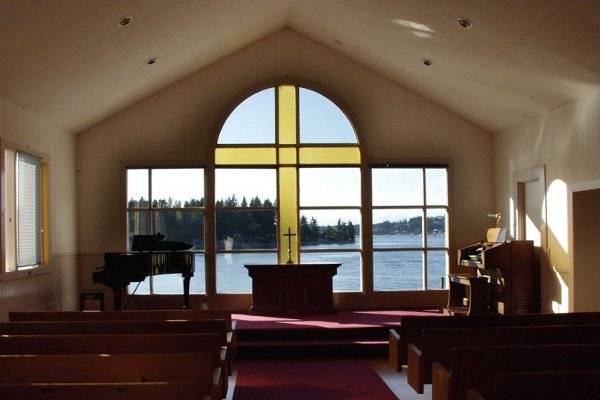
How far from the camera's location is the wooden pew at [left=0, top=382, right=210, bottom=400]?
2.90 metres

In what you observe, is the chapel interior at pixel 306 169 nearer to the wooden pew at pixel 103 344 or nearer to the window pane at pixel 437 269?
the window pane at pixel 437 269

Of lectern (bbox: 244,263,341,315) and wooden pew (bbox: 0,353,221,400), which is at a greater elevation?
wooden pew (bbox: 0,353,221,400)

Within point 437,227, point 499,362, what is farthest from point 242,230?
point 499,362

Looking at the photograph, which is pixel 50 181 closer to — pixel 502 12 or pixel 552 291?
pixel 502 12

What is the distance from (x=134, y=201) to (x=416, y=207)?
429cm

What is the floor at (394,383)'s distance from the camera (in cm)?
584

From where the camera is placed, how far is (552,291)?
8625 millimetres

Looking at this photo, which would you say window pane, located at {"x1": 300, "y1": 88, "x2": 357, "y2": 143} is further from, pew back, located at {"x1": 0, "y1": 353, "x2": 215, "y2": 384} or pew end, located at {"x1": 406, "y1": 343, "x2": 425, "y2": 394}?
pew back, located at {"x1": 0, "y1": 353, "x2": 215, "y2": 384}

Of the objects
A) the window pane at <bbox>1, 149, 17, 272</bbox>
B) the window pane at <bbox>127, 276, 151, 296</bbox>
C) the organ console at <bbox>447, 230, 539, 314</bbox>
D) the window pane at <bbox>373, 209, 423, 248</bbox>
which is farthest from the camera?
the window pane at <bbox>373, 209, 423, 248</bbox>

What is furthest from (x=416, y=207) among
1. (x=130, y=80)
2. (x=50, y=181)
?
(x=50, y=181)

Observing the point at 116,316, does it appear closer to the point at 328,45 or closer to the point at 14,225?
the point at 14,225

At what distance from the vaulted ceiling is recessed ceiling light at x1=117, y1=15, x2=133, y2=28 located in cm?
5

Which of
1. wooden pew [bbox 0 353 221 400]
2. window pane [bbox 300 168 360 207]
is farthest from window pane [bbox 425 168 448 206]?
wooden pew [bbox 0 353 221 400]

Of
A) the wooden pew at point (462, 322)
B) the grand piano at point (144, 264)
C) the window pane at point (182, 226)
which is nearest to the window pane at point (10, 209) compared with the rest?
the grand piano at point (144, 264)
